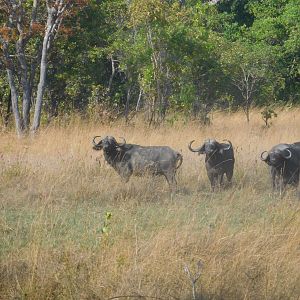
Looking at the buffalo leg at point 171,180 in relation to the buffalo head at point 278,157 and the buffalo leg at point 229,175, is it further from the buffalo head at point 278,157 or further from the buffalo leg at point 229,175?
the buffalo head at point 278,157

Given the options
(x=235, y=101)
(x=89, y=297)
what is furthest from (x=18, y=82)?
(x=89, y=297)

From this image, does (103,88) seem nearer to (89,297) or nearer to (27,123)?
(27,123)

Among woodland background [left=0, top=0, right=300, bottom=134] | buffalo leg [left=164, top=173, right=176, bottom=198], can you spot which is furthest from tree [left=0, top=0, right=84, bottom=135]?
buffalo leg [left=164, top=173, right=176, bottom=198]

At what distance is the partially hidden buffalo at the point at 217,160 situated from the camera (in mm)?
9742

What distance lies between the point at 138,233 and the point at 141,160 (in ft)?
10.8

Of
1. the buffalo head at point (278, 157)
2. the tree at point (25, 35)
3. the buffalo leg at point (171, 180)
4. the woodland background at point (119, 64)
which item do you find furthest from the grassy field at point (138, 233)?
the woodland background at point (119, 64)

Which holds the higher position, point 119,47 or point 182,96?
point 119,47

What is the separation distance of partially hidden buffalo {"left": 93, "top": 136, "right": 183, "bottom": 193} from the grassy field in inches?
6.5

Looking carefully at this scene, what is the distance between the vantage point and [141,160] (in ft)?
31.7

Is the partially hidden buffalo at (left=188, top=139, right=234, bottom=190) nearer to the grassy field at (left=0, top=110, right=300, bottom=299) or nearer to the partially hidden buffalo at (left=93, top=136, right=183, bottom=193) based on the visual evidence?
the grassy field at (left=0, top=110, right=300, bottom=299)

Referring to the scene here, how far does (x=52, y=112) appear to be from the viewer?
56.3 feet

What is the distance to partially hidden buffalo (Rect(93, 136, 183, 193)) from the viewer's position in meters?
9.45

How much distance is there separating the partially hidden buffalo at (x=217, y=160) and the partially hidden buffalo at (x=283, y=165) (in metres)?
0.61

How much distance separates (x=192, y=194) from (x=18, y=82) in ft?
31.6
